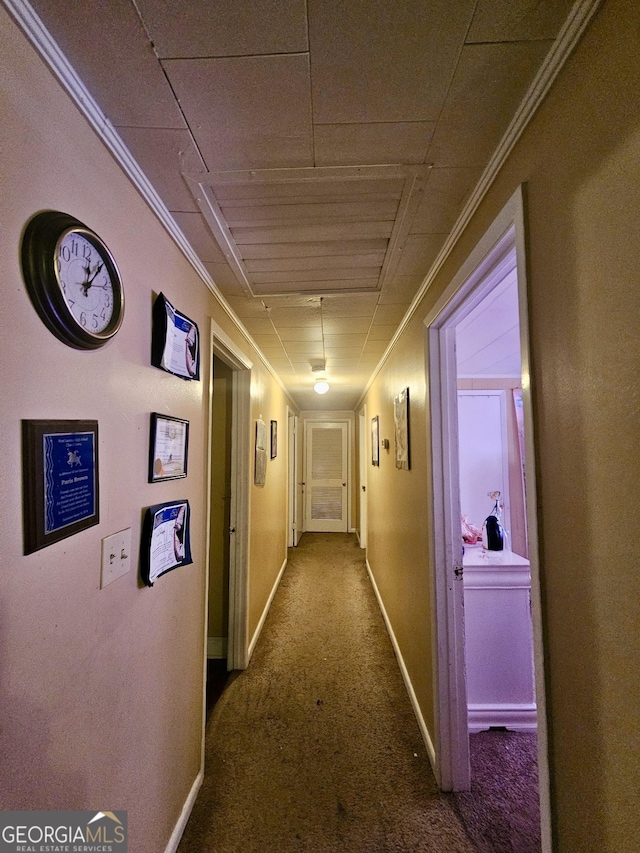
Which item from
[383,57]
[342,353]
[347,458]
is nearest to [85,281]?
[383,57]

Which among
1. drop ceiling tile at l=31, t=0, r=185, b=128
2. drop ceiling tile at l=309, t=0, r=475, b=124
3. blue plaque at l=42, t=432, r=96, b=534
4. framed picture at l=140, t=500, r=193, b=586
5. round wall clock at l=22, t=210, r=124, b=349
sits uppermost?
drop ceiling tile at l=31, t=0, r=185, b=128

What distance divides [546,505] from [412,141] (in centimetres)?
97

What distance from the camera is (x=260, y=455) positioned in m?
2.84

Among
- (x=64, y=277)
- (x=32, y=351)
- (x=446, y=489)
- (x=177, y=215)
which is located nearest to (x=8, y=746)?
(x=32, y=351)

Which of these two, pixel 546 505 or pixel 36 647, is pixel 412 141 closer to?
pixel 546 505

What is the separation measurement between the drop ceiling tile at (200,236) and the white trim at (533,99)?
0.90 meters

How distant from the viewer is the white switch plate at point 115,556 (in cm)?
91

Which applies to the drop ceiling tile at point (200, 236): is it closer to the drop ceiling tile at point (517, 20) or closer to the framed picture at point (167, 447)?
the framed picture at point (167, 447)

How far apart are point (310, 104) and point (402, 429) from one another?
5.60 feet

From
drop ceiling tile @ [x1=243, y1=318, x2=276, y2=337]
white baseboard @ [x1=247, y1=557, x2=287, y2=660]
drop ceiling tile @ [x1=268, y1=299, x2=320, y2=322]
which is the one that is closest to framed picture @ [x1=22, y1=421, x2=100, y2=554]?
drop ceiling tile @ [x1=268, y1=299, x2=320, y2=322]

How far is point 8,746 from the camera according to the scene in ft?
2.06

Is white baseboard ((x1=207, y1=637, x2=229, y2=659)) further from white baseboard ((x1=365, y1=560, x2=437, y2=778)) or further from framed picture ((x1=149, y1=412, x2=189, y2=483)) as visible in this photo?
framed picture ((x1=149, y1=412, x2=189, y2=483))

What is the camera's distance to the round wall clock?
68cm

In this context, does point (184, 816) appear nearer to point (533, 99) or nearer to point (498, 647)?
point (498, 647)
